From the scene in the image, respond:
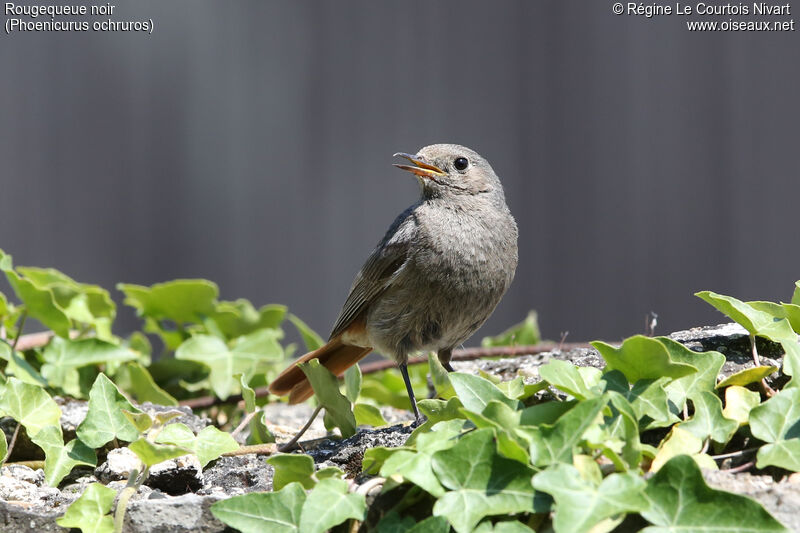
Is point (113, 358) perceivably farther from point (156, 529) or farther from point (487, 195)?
point (487, 195)

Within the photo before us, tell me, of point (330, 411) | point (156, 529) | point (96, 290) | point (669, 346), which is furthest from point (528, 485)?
point (96, 290)

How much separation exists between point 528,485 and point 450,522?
0.14 m

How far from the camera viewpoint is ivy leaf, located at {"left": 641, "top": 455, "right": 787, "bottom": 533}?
1.23 m

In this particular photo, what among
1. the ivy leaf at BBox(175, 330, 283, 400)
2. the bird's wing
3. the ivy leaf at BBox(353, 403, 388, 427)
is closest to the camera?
the ivy leaf at BBox(353, 403, 388, 427)

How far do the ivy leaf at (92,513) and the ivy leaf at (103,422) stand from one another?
0.25 metres

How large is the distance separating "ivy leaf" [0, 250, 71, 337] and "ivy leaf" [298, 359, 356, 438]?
0.99 m

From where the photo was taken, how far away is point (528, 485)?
135 cm

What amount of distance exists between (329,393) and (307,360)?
1.20 meters

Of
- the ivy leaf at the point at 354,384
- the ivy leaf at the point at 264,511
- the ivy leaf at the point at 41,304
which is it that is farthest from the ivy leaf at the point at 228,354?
the ivy leaf at the point at 264,511

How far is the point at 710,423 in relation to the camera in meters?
1.52

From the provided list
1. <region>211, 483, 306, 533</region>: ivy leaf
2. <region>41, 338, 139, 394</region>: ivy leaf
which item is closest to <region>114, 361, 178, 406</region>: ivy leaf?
<region>41, 338, 139, 394</region>: ivy leaf

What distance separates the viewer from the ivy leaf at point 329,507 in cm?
137

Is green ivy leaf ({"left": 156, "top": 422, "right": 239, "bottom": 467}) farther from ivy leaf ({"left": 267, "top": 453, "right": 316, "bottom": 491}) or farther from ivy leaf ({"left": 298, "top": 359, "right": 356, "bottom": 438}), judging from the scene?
ivy leaf ({"left": 298, "top": 359, "right": 356, "bottom": 438})

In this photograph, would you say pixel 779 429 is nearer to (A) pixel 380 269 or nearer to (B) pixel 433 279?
(B) pixel 433 279
